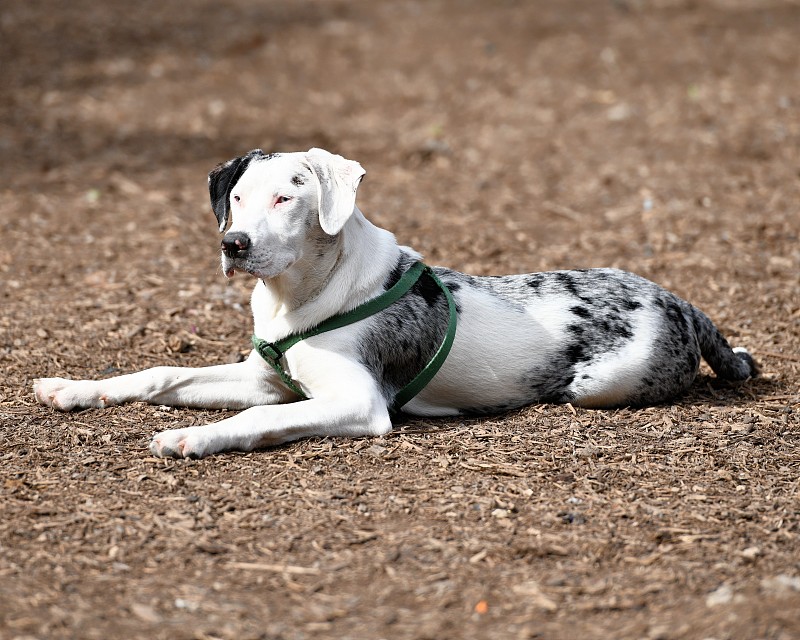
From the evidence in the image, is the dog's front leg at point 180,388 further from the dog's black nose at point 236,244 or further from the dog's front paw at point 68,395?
the dog's black nose at point 236,244

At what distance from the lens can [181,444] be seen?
4.85m

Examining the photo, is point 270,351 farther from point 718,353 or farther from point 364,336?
point 718,353

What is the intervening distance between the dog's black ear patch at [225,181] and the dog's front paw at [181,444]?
1074mm

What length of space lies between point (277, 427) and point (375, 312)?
2.55 ft

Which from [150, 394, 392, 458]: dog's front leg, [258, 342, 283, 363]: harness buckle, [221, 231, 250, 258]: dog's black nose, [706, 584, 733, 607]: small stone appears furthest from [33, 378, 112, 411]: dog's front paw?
[706, 584, 733, 607]: small stone

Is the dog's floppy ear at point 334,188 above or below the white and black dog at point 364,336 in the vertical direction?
above

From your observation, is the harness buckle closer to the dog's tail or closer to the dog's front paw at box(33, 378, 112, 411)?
the dog's front paw at box(33, 378, 112, 411)

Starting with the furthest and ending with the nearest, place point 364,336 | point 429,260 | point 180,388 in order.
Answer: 1. point 429,260
2. point 180,388
3. point 364,336

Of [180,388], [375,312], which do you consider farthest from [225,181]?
[180,388]

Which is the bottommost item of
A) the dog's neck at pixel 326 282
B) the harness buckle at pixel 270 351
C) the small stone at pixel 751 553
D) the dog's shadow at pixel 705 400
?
the small stone at pixel 751 553

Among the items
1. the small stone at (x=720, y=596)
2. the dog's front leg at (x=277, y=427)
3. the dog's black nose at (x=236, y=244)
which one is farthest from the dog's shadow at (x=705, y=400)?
the small stone at (x=720, y=596)

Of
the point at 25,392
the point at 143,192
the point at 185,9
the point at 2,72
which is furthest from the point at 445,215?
the point at 185,9

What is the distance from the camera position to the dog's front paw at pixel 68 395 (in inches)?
215

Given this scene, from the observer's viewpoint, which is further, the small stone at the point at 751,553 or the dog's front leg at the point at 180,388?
Result: the dog's front leg at the point at 180,388
